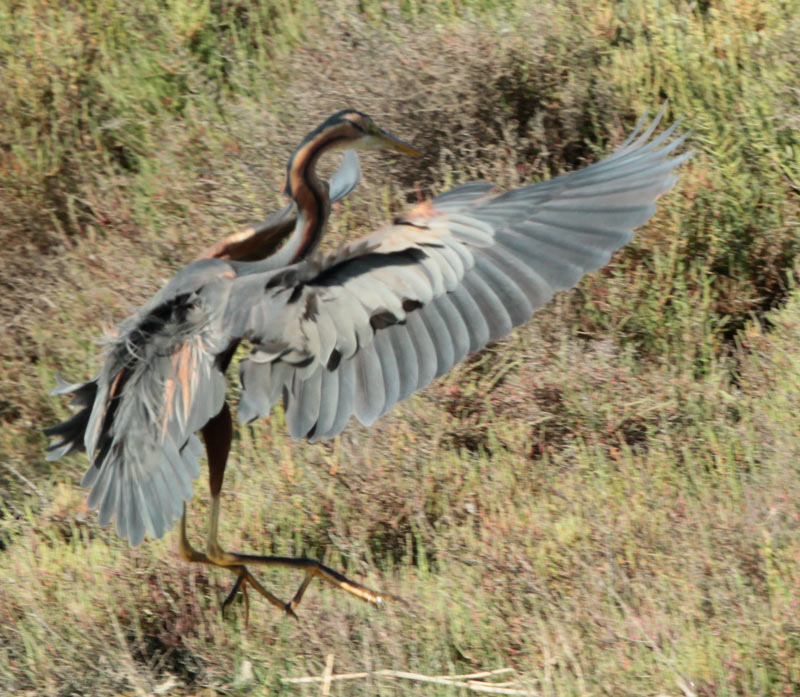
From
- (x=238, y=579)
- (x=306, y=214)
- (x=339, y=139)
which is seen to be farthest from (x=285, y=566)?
(x=339, y=139)

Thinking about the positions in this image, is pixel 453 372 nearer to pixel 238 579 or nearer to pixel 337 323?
pixel 238 579

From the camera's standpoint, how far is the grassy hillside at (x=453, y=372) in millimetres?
4078

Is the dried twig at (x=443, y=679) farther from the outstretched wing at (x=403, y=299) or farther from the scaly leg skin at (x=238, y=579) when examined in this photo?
the outstretched wing at (x=403, y=299)

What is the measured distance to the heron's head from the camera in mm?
4422

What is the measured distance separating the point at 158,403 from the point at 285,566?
2.36 feet

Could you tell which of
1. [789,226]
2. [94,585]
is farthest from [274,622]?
[789,226]

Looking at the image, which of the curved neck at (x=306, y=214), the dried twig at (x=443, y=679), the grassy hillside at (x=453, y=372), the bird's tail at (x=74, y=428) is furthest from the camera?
the bird's tail at (x=74, y=428)

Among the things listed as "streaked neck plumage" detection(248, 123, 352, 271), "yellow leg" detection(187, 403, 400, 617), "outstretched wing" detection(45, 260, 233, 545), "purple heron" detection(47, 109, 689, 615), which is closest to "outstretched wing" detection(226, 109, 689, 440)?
"purple heron" detection(47, 109, 689, 615)

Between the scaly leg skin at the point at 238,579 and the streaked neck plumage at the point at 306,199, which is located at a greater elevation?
the streaked neck plumage at the point at 306,199

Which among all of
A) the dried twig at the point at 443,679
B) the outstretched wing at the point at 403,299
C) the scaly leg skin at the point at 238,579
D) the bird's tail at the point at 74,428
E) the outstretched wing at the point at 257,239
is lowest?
the dried twig at the point at 443,679

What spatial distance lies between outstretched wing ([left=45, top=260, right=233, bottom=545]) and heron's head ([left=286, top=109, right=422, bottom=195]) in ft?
1.54

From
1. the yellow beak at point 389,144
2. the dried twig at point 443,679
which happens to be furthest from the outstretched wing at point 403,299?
the dried twig at point 443,679

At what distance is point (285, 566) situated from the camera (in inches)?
169

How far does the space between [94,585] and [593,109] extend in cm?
359
